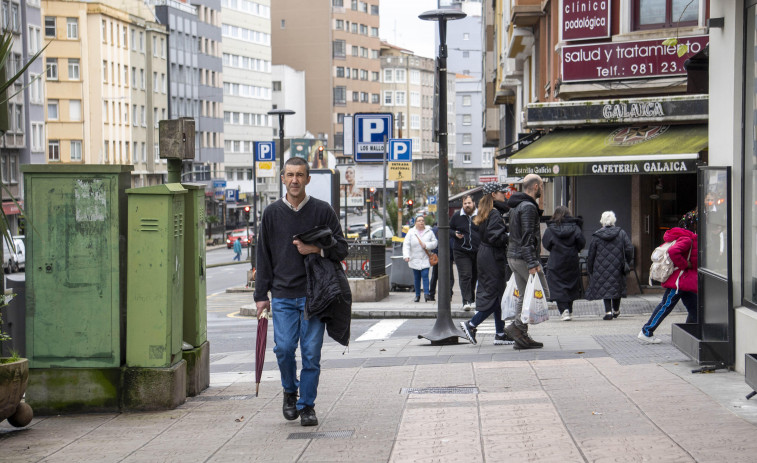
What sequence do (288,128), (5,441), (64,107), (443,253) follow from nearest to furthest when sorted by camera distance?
(5,441), (443,253), (64,107), (288,128)

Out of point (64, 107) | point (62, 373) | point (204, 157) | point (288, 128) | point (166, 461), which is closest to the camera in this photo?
point (166, 461)

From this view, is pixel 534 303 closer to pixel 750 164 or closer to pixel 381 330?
pixel 750 164

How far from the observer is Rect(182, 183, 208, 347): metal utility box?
10.1 metres

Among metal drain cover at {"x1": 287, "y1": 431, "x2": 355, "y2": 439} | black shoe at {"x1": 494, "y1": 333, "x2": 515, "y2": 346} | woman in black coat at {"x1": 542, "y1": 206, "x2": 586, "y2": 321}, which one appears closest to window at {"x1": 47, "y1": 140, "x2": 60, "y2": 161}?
woman in black coat at {"x1": 542, "y1": 206, "x2": 586, "y2": 321}

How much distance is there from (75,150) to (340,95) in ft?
195

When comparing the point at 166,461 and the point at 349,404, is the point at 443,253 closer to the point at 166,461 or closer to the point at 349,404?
the point at 349,404

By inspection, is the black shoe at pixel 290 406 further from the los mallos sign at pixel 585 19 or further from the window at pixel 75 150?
the window at pixel 75 150

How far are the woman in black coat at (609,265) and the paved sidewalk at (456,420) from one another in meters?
6.02

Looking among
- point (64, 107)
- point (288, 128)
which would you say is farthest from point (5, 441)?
point (288, 128)

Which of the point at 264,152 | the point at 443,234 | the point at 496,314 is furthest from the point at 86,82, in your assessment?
the point at 496,314

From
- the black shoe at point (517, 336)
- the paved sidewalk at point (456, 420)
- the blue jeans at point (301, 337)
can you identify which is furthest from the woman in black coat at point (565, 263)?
the blue jeans at point (301, 337)

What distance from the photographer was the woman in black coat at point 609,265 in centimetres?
1806

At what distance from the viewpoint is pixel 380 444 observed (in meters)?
7.61

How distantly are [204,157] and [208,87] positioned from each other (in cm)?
723
